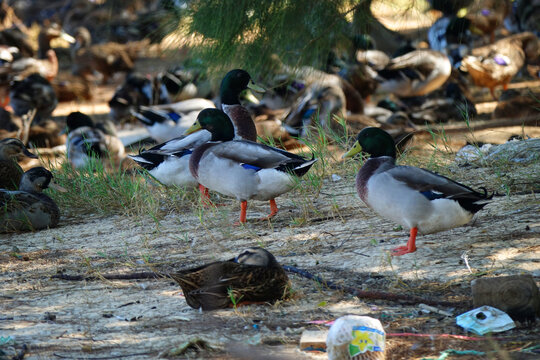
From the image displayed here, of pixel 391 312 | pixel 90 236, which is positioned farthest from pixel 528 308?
pixel 90 236

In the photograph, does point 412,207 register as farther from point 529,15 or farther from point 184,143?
point 529,15

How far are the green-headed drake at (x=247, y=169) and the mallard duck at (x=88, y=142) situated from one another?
3598 millimetres

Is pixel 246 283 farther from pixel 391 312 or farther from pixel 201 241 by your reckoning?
pixel 201 241

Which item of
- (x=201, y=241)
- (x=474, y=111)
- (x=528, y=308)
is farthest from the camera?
(x=474, y=111)

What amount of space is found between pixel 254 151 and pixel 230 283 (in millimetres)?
1710

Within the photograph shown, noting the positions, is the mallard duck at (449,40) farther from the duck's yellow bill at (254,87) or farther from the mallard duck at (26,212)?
the mallard duck at (26,212)

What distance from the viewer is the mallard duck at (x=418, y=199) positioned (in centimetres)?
401

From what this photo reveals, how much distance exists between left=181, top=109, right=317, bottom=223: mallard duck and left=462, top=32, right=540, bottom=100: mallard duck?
22.5 feet

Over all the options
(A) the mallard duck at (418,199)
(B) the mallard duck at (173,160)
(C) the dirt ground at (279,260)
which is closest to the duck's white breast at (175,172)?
(B) the mallard duck at (173,160)

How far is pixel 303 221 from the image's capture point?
16.6 ft

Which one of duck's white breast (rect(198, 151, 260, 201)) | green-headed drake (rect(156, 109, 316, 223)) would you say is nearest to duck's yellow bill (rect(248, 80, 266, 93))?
green-headed drake (rect(156, 109, 316, 223))

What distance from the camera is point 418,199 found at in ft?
13.2

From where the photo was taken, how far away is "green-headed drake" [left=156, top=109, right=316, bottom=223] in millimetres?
5020

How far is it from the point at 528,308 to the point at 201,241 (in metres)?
Answer: 2.33
